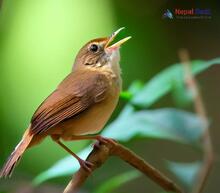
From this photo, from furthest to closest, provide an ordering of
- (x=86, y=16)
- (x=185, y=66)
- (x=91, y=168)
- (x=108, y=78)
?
1. (x=86, y=16)
2. (x=185, y=66)
3. (x=108, y=78)
4. (x=91, y=168)

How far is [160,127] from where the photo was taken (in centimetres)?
177

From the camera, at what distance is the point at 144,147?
7.45 feet

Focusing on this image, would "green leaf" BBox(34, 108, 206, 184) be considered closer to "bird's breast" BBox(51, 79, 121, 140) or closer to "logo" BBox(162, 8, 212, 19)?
"bird's breast" BBox(51, 79, 121, 140)

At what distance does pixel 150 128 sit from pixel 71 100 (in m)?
0.29

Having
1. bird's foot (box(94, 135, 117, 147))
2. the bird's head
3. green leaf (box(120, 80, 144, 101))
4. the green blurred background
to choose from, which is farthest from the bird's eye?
bird's foot (box(94, 135, 117, 147))

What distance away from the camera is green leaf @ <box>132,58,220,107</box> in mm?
1957

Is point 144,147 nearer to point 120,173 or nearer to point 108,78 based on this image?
point 120,173

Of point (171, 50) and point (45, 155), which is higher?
point (171, 50)

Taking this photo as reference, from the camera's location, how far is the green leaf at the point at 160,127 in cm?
170

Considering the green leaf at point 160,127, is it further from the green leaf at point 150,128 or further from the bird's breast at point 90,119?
A: the bird's breast at point 90,119

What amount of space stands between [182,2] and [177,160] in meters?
0.66

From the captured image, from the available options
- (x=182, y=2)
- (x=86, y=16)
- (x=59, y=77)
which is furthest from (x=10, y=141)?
(x=182, y=2)

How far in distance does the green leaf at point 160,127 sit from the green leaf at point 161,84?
59 mm

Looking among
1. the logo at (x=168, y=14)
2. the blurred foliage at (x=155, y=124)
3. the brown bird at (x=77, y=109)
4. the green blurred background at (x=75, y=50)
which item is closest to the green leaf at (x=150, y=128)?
the blurred foliage at (x=155, y=124)
